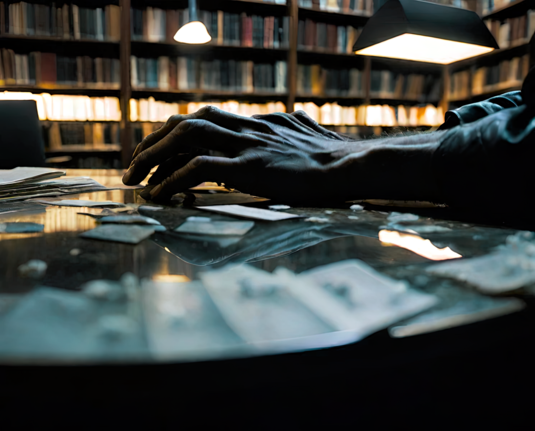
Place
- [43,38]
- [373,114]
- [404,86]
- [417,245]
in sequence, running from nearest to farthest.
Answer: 1. [417,245]
2. [43,38]
3. [373,114]
4. [404,86]

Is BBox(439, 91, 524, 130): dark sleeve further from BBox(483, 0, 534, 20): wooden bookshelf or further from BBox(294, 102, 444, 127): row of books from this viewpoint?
BBox(483, 0, 534, 20): wooden bookshelf

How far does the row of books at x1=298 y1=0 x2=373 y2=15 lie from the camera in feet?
10.8

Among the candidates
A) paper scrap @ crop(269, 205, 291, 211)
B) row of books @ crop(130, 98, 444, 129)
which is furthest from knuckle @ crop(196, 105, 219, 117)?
row of books @ crop(130, 98, 444, 129)

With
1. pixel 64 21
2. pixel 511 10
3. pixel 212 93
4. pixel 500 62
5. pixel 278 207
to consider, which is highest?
pixel 511 10

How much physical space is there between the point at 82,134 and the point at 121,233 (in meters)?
3.08

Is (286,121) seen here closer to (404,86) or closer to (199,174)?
(199,174)

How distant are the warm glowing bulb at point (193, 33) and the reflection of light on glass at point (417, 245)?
2.54 m

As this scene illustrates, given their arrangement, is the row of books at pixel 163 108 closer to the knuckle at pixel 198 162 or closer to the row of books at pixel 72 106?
the row of books at pixel 72 106

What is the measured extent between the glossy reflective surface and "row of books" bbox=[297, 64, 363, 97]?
3.12 meters

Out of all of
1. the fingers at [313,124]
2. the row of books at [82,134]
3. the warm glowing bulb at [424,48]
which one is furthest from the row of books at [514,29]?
the row of books at [82,134]

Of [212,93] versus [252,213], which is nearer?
[252,213]

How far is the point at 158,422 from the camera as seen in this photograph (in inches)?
5.5

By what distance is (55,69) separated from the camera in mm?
2963

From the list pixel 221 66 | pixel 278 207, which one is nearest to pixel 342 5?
pixel 221 66
